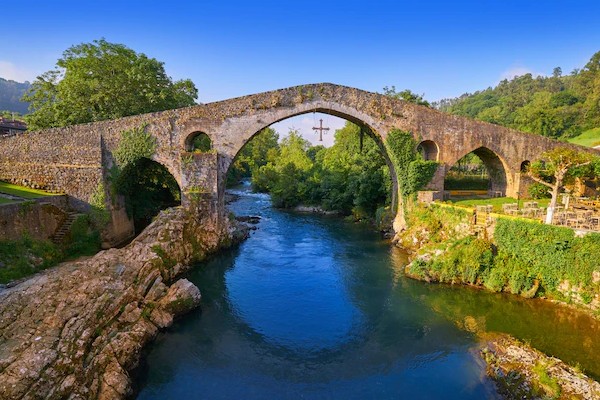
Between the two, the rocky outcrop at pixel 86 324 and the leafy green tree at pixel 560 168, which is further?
the leafy green tree at pixel 560 168

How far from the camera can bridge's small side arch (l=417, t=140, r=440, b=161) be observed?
2169 centimetres

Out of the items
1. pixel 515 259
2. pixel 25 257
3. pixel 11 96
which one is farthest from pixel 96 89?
pixel 11 96

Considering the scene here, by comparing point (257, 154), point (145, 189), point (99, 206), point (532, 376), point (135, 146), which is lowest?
point (532, 376)

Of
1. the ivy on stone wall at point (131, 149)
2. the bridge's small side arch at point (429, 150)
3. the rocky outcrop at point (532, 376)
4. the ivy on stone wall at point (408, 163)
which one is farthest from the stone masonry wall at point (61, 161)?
the rocky outcrop at point (532, 376)

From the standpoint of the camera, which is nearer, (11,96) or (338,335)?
(338,335)

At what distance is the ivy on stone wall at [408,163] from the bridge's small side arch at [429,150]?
0.92 m

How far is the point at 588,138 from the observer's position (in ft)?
128

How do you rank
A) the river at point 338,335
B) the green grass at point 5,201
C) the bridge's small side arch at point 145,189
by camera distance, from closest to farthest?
the river at point 338,335
the green grass at point 5,201
the bridge's small side arch at point 145,189

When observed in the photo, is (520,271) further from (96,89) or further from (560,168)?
(96,89)

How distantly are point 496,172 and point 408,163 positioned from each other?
7.00 m

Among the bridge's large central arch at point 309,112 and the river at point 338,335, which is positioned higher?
the bridge's large central arch at point 309,112

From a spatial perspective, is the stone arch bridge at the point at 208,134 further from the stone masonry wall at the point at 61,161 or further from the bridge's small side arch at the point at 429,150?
the bridge's small side arch at the point at 429,150

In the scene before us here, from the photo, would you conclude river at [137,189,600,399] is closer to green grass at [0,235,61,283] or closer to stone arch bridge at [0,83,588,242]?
stone arch bridge at [0,83,588,242]

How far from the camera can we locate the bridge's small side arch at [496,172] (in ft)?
74.0
